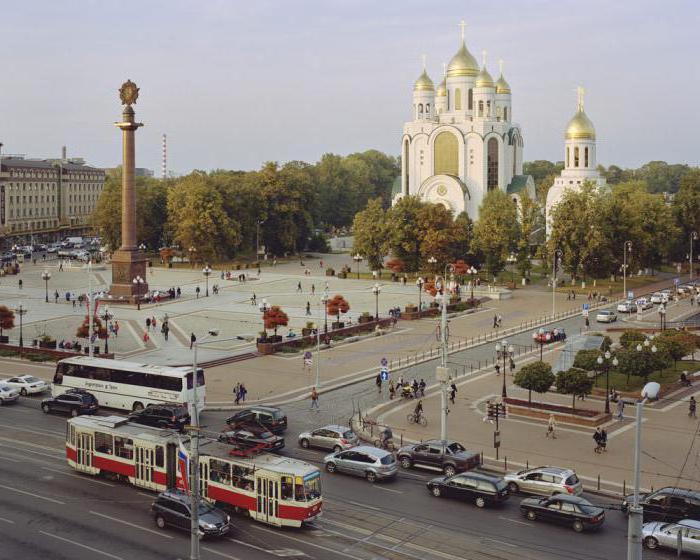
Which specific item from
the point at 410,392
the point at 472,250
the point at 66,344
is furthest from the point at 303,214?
the point at 410,392

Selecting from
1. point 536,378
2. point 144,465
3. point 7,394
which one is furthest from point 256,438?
point 7,394

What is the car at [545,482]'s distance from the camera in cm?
2798

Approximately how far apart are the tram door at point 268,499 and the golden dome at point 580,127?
3222 inches

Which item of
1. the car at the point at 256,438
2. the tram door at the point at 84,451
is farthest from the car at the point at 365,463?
the tram door at the point at 84,451

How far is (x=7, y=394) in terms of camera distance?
40875 mm

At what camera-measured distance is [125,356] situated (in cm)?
5222

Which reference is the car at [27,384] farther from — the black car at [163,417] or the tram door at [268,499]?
the tram door at [268,499]

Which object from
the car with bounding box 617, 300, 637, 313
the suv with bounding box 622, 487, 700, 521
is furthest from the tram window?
the car with bounding box 617, 300, 637, 313

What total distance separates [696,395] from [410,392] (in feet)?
44.8

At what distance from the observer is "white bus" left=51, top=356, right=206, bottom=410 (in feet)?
124

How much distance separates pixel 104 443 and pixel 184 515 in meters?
6.01

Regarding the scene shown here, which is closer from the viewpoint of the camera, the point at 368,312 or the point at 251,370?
the point at 251,370

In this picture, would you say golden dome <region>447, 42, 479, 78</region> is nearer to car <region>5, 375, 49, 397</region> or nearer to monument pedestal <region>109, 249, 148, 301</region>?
monument pedestal <region>109, 249, 148, 301</region>

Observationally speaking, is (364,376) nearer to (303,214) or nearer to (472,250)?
(472,250)
